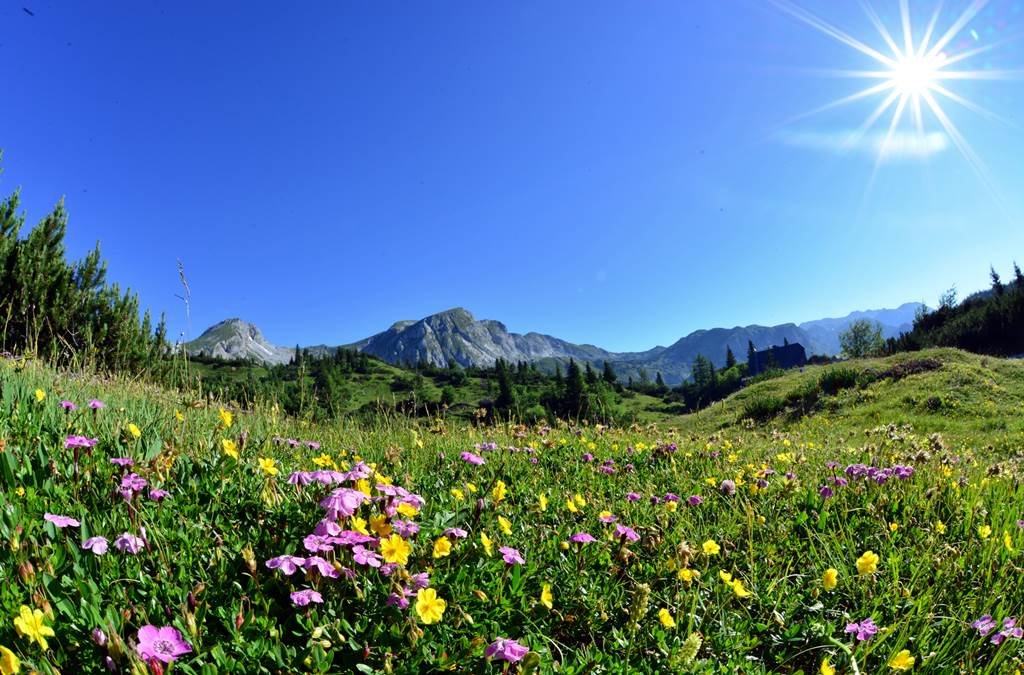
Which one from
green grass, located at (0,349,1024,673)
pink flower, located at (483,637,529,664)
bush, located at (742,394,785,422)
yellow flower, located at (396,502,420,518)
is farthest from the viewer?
bush, located at (742,394,785,422)

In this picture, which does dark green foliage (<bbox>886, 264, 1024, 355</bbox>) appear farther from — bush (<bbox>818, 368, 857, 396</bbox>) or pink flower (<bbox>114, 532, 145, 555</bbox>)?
pink flower (<bbox>114, 532, 145, 555</bbox>)

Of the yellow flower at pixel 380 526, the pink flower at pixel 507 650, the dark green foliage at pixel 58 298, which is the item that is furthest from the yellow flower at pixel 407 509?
the dark green foliage at pixel 58 298

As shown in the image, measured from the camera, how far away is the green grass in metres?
1.88

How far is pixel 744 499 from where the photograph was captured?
153 inches

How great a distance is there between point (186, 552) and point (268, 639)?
77 cm

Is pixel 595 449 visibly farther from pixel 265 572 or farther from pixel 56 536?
pixel 56 536

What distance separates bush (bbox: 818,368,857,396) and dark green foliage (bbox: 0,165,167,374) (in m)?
25.0

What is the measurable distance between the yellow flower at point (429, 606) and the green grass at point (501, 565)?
8 centimetres

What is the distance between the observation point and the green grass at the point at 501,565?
1882 millimetres

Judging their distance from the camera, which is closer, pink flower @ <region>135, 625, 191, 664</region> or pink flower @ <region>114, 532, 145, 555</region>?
pink flower @ <region>135, 625, 191, 664</region>

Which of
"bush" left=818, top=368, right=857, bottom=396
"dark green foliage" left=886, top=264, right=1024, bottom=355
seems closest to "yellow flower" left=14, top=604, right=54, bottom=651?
"bush" left=818, top=368, right=857, bottom=396

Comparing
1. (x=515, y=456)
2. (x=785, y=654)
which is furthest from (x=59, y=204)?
(x=785, y=654)

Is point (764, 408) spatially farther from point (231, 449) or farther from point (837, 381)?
point (231, 449)

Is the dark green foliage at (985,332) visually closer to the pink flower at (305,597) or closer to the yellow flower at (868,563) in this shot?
the yellow flower at (868,563)
